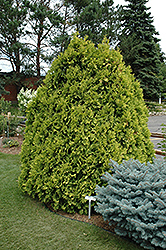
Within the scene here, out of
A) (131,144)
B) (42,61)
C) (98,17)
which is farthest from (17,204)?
(98,17)

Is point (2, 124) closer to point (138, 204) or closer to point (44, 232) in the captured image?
point (44, 232)

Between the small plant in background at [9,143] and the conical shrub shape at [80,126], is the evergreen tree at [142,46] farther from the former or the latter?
the conical shrub shape at [80,126]

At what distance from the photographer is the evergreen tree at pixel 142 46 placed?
80.5 ft

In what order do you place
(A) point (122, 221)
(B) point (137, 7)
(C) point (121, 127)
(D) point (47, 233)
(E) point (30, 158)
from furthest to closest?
1. (B) point (137, 7)
2. (E) point (30, 158)
3. (C) point (121, 127)
4. (D) point (47, 233)
5. (A) point (122, 221)

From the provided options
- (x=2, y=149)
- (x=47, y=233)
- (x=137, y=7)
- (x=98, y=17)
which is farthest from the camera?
(x=137, y=7)

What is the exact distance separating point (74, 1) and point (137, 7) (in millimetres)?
9270

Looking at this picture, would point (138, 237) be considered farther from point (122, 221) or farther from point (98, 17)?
point (98, 17)

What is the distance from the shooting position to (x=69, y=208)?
118 inches

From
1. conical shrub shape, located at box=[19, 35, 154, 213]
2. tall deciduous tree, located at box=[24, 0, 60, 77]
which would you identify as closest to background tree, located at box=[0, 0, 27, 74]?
tall deciduous tree, located at box=[24, 0, 60, 77]

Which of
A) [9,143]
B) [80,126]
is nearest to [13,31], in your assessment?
[9,143]

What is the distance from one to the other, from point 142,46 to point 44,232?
26404 mm

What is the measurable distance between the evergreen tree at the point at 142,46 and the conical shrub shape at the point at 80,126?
882 inches

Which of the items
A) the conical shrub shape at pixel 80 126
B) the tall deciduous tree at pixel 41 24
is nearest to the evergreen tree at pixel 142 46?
the tall deciduous tree at pixel 41 24

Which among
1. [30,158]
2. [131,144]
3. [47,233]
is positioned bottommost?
[47,233]
